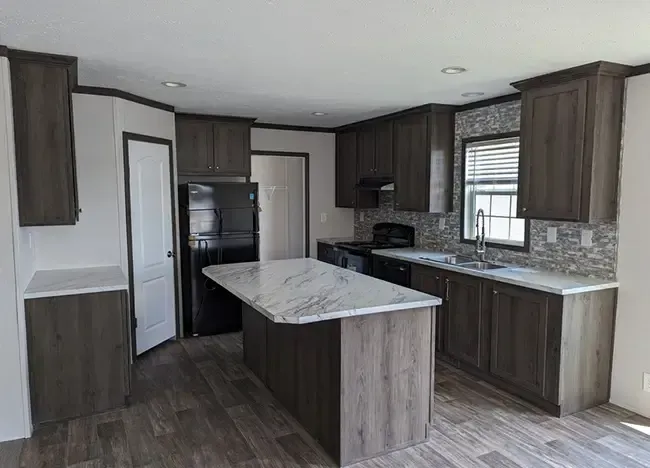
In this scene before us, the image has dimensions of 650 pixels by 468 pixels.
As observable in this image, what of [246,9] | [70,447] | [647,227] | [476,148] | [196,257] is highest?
[246,9]

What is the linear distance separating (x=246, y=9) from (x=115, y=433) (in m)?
2.62

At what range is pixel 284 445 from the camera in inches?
112

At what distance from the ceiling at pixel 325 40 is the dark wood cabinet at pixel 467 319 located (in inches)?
62.4

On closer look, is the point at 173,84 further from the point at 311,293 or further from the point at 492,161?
the point at 492,161

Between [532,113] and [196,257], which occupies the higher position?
[532,113]

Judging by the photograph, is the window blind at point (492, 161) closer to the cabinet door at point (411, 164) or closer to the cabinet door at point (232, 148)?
the cabinet door at point (411, 164)

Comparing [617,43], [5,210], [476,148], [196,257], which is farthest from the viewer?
[196,257]

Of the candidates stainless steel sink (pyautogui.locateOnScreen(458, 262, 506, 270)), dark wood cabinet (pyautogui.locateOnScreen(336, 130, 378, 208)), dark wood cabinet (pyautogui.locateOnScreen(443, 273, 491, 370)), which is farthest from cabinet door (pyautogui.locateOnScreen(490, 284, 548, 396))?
dark wood cabinet (pyautogui.locateOnScreen(336, 130, 378, 208))

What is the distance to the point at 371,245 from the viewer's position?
5.52 meters

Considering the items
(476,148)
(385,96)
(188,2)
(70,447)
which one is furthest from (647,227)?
(70,447)

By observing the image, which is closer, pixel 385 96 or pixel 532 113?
pixel 532 113

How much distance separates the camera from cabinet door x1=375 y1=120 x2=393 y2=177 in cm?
521

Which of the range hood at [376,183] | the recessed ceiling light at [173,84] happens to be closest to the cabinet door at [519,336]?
the range hood at [376,183]

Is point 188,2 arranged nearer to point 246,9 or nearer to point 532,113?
point 246,9
